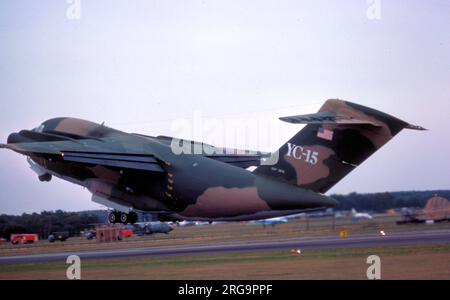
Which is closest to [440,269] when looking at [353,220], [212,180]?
[212,180]

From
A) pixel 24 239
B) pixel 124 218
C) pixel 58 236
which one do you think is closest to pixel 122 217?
pixel 124 218

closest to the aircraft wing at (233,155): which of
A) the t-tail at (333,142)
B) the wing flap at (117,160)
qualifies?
the wing flap at (117,160)

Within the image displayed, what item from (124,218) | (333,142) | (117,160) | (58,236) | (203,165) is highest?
(117,160)

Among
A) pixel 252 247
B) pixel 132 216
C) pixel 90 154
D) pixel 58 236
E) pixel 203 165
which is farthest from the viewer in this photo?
pixel 58 236

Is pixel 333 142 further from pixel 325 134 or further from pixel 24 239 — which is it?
pixel 24 239

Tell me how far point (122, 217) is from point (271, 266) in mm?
11962

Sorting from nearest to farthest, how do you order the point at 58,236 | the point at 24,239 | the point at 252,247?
the point at 252,247 < the point at 58,236 < the point at 24,239

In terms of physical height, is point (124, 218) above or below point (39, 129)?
below

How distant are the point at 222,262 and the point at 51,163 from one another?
1226 centimetres

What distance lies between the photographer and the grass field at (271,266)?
95.6ft

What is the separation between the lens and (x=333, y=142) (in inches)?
1293

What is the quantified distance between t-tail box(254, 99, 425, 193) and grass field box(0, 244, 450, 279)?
12.0ft
